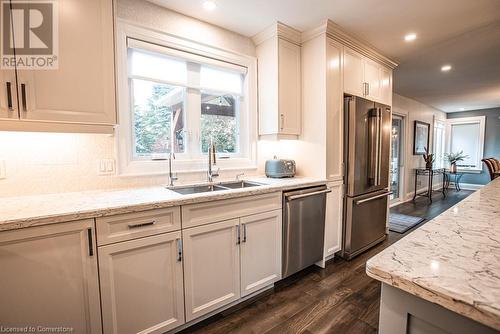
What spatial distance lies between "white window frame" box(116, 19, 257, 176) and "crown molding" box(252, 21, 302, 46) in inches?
9.2

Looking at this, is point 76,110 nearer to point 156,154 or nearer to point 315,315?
point 156,154

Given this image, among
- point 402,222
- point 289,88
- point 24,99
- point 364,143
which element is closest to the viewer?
point 24,99

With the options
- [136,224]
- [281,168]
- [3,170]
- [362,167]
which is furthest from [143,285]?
[362,167]

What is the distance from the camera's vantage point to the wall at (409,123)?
17.0ft

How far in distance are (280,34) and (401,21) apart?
1172 mm

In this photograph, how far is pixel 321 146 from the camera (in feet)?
8.07

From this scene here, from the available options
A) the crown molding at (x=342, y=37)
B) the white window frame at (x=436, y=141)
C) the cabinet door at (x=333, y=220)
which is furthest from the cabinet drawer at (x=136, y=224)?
the white window frame at (x=436, y=141)

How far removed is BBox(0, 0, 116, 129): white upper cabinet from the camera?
4.29 ft

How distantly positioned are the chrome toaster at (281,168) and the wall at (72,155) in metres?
0.83

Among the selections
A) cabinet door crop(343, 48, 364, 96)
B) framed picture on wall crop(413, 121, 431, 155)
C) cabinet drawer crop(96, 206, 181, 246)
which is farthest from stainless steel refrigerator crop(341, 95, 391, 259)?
framed picture on wall crop(413, 121, 431, 155)

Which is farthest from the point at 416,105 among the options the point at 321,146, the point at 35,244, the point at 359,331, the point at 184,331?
the point at 35,244

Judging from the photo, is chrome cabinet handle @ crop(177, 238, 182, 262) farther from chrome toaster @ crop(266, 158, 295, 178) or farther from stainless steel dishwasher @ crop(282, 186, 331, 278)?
chrome toaster @ crop(266, 158, 295, 178)

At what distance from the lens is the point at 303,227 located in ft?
7.29

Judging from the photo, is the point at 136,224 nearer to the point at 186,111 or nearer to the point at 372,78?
the point at 186,111
